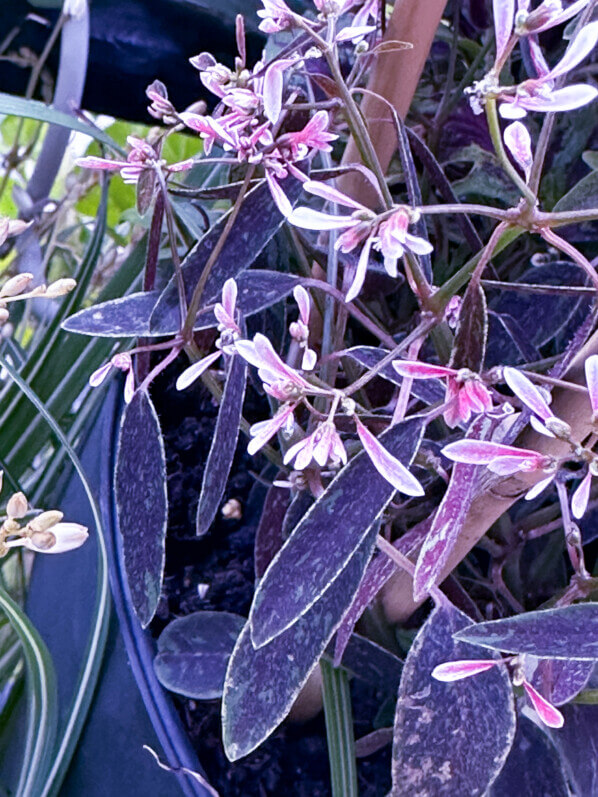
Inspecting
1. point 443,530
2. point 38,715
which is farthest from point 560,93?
point 38,715

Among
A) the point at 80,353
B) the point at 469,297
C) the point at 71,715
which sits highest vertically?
the point at 469,297

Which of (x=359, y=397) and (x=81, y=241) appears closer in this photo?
(x=359, y=397)

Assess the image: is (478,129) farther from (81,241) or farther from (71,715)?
(81,241)

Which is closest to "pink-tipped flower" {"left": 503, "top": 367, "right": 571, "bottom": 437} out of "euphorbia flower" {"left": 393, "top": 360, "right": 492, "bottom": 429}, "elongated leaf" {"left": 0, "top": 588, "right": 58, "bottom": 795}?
"euphorbia flower" {"left": 393, "top": 360, "right": 492, "bottom": 429}

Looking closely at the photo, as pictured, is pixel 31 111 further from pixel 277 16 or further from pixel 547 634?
pixel 547 634

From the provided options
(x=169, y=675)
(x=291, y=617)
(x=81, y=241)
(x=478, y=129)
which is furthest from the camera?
(x=81, y=241)

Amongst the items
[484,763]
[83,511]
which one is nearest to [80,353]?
[83,511]

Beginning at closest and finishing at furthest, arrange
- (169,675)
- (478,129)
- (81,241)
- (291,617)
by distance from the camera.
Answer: (291,617)
(169,675)
(478,129)
(81,241)

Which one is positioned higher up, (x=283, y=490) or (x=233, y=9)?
(x=233, y=9)
